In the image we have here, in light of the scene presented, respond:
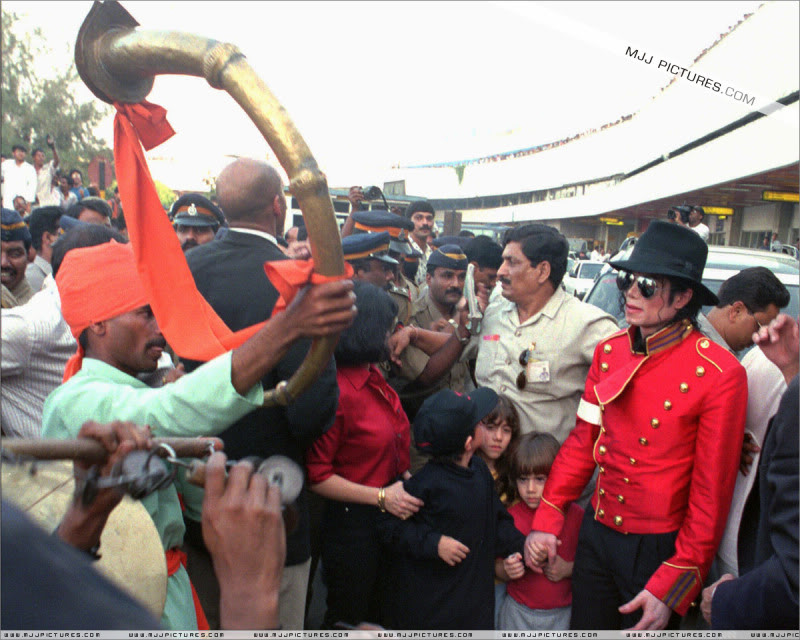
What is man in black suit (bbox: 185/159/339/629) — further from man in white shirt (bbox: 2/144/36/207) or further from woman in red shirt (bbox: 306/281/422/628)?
man in white shirt (bbox: 2/144/36/207)

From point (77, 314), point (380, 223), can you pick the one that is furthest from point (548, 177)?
point (77, 314)

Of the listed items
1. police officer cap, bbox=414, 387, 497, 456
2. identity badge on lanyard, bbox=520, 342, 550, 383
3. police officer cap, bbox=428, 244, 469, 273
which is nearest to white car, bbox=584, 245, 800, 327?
police officer cap, bbox=428, 244, 469, 273

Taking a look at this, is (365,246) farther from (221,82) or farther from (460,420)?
(221,82)

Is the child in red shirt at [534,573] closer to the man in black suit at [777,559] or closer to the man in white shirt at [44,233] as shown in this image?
the man in black suit at [777,559]

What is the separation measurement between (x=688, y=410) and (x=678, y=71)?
53.3 inches

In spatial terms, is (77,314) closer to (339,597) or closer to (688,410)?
(339,597)

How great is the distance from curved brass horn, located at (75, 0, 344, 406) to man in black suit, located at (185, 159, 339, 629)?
26.6 inches

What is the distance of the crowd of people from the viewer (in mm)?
1691

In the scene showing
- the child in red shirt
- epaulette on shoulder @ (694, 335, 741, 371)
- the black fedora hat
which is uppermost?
the black fedora hat

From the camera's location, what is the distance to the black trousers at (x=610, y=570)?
2629mm

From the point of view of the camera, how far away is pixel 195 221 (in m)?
5.12

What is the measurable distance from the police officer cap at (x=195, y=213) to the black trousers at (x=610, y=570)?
3.64 meters

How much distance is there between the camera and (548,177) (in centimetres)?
4919

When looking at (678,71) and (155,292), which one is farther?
(678,71)
